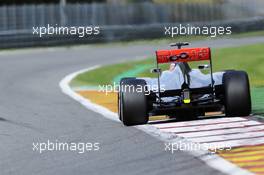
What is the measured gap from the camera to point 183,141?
32.7ft

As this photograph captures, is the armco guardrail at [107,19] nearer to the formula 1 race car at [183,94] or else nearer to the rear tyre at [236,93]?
the formula 1 race car at [183,94]

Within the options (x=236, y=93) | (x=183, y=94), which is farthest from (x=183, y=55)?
(x=236, y=93)

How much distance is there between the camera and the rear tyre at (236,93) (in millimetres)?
10875

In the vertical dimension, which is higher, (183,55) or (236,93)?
(183,55)

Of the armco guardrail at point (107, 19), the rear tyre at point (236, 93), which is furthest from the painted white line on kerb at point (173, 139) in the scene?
the armco guardrail at point (107, 19)

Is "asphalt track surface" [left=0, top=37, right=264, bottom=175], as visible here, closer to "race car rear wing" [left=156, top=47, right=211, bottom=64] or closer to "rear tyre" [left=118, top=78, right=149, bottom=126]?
"rear tyre" [left=118, top=78, right=149, bottom=126]

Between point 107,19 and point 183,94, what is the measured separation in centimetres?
3416

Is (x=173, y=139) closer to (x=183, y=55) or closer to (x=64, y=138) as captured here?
(x=183, y=55)

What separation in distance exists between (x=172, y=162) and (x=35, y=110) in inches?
240

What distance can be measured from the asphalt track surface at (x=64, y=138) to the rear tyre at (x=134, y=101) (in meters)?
0.21

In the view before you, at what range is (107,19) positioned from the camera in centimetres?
4475

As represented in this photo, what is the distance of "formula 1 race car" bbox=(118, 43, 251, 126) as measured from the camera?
10.9 meters

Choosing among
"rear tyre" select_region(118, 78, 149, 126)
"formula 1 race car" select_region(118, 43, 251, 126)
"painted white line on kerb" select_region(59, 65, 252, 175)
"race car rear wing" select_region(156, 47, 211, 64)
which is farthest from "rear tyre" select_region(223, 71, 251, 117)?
"rear tyre" select_region(118, 78, 149, 126)

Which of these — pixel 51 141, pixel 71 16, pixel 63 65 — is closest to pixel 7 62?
pixel 63 65
